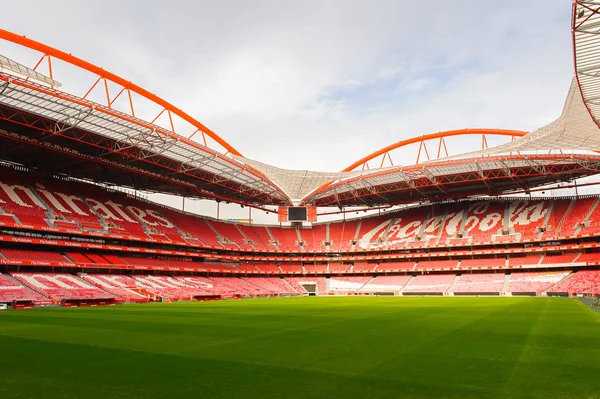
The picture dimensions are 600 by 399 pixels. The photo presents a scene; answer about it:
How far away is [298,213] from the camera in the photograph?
70188 millimetres

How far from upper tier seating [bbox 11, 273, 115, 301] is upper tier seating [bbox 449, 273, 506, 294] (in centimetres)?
4358

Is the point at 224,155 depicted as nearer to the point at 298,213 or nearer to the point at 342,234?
the point at 298,213

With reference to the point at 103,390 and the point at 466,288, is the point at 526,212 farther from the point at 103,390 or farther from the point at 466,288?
the point at 103,390

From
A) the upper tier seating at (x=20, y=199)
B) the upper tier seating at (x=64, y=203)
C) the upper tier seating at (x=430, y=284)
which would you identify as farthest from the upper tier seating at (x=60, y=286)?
the upper tier seating at (x=430, y=284)

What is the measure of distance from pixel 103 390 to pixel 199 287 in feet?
159

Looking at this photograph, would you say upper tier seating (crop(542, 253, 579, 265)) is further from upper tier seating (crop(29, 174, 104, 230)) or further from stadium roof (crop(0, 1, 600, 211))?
upper tier seating (crop(29, 174, 104, 230))

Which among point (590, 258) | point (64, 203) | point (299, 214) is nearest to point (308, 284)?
point (299, 214)

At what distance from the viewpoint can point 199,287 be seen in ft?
177

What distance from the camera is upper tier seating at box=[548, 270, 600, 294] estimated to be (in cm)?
4678

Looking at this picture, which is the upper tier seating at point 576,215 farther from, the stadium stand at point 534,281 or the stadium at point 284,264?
the stadium stand at point 534,281

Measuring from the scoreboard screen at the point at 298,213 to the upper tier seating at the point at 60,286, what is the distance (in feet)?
112

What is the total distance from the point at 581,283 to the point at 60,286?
2191 inches

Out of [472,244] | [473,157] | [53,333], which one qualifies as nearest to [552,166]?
[473,157]

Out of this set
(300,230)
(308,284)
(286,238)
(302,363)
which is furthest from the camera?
(300,230)
